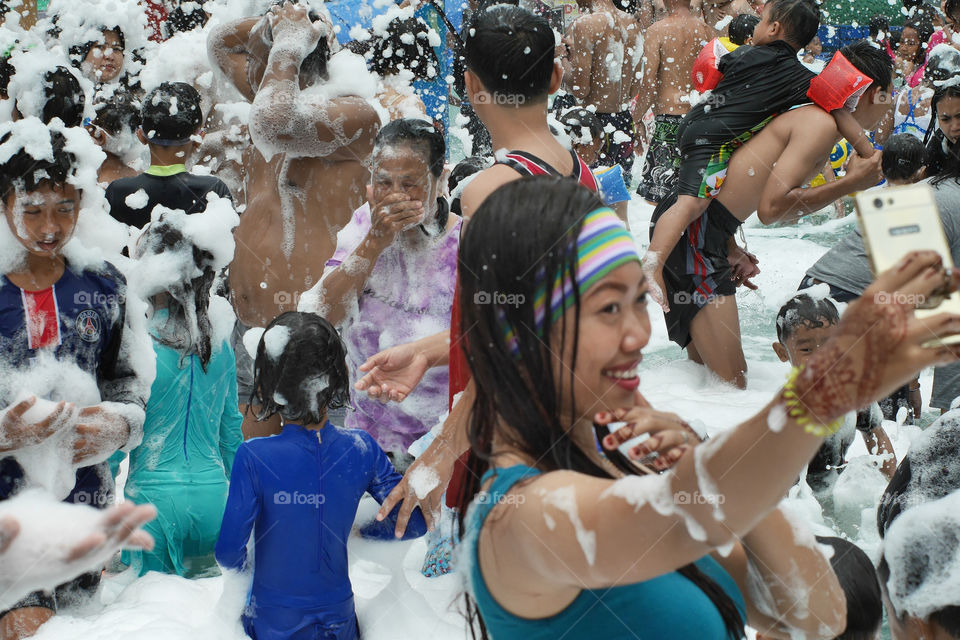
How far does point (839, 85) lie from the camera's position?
4.72 metres

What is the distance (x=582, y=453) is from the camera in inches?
57.6

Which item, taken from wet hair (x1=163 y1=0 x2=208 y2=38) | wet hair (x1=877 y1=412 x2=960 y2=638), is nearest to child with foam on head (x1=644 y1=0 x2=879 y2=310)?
wet hair (x1=877 y1=412 x2=960 y2=638)

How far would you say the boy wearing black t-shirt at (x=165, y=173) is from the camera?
4.41 meters

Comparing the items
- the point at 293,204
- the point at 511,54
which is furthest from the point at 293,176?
the point at 511,54

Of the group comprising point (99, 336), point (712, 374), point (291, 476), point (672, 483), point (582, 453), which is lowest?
point (712, 374)

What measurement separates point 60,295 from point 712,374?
3.66 metres

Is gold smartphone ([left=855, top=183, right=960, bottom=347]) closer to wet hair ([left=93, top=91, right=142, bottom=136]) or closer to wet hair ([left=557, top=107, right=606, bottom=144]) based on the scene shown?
wet hair ([left=93, top=91, right=142, bottom=136])

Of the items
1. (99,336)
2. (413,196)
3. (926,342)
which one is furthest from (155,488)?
(926,342)

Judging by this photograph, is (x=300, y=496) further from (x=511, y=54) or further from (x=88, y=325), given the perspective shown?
(x=511, y=54)

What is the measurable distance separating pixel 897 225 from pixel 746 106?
13.5ft

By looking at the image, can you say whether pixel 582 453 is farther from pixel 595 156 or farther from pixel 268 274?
pixel 595 156

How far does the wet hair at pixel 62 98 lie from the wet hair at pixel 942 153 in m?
3.82

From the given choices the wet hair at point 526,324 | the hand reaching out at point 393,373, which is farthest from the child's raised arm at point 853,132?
the wet hair at point 526,324

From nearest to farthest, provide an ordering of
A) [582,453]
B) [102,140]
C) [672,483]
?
1. [672,483]
2. [582,453]
3. [102,140]
